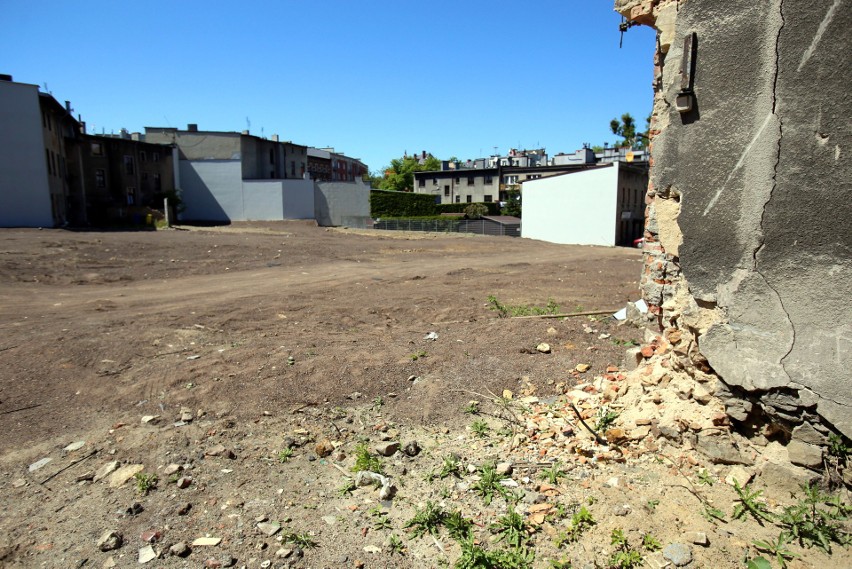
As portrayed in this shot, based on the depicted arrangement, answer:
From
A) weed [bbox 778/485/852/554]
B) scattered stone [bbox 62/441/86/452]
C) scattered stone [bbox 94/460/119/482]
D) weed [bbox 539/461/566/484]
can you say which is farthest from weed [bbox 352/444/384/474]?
weed [bbox 778/485/852/554]

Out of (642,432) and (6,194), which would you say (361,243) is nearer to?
(6,194)

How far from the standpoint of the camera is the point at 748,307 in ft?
13.3

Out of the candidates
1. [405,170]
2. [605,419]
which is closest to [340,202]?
[405,170]

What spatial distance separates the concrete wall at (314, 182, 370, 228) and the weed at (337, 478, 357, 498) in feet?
156

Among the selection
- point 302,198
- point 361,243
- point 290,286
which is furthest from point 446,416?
point 302,198

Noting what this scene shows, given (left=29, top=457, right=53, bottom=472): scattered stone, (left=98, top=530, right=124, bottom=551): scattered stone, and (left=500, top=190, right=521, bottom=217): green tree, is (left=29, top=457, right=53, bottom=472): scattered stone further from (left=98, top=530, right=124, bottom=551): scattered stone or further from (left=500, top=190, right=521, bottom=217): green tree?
(left=500, top=190, right=521, bottom=217): green tree

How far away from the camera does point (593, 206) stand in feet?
117

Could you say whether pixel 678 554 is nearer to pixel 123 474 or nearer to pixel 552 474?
pixel 552 474

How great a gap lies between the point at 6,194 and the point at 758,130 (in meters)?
40.9

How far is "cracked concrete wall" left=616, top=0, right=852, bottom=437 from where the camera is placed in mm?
3568

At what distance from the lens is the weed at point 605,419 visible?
16.1 ft

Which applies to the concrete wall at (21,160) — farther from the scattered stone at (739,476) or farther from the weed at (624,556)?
the scattered stone at (739,476)

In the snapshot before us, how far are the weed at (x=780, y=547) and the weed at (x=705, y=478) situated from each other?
61 cm

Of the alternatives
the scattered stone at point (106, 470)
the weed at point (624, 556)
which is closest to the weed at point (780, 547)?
the weed at point (624, 556)
